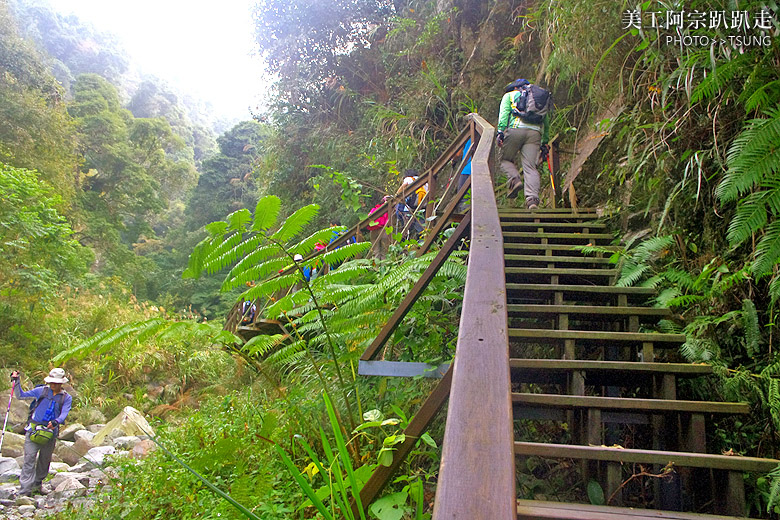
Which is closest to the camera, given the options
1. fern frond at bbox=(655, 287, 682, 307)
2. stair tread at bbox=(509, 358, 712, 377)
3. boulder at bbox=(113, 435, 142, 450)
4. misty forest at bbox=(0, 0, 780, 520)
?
misty forest at bbox=(0, 0, 780, 520)

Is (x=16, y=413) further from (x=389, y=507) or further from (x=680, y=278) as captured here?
(x=680, y=278)

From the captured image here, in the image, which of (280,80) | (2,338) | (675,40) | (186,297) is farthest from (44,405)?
(186,297)

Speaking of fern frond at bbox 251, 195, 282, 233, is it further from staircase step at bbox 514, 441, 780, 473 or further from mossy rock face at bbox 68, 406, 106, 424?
mossy rock face at bbox 68, 406, 106, 424

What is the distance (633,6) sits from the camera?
4090 mm

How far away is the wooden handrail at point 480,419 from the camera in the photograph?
625 millimetres

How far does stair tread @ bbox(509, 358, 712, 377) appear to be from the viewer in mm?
2148

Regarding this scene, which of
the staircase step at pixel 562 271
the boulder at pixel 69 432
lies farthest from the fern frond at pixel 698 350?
the boulder at pixel 69 432

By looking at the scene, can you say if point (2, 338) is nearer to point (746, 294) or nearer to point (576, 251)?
point (576, 251)

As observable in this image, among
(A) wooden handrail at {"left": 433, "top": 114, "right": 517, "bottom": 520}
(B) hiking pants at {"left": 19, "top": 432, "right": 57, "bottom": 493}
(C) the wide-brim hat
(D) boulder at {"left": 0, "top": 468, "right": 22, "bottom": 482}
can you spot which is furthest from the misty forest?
(C) the wide-brim hat

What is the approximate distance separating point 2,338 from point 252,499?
10896mm

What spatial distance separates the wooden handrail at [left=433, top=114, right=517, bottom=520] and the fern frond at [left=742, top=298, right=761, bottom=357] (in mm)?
1960

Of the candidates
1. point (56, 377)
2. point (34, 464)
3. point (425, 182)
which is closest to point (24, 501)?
point (34, 464)

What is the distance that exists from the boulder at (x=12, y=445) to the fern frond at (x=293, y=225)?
814 centimetres

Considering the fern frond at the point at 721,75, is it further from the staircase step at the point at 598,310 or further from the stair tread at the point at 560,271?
the staircase step at the point at 598,310
